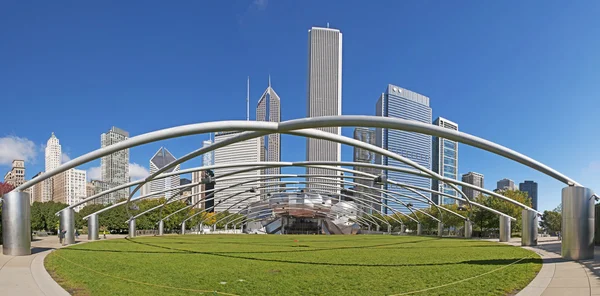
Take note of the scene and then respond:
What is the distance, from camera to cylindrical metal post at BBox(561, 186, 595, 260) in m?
15.0

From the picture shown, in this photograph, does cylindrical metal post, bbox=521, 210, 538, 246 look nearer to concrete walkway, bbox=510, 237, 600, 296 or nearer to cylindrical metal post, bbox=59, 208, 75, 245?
concrete walkway, bbox=510, 237, 600, 296

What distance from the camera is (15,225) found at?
57.6 feet

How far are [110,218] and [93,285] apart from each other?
63.5 metres

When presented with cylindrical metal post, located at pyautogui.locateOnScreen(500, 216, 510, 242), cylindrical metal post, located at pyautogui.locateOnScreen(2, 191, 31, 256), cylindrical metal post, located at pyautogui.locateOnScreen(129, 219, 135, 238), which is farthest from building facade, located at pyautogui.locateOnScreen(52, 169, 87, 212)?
cylindrical metal post, located at pyautogui.locateOnScreen(500, 216, 510, 242)

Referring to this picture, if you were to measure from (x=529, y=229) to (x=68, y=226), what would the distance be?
34353 mm

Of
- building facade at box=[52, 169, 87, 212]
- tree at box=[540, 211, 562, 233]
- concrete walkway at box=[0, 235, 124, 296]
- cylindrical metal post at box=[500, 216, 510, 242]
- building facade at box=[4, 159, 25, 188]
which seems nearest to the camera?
concrete walkway at box=[0, 235, 124, 296]

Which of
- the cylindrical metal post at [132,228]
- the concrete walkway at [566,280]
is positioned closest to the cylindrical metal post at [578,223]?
the concrete walkway at [566,280]

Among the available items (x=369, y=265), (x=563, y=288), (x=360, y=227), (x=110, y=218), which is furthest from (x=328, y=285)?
(x=360, y=227)

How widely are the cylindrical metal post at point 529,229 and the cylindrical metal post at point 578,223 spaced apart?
32.9ft

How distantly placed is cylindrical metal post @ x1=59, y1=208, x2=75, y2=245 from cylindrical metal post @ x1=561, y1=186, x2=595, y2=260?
31725 millimetres

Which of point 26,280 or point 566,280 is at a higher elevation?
point 566,280

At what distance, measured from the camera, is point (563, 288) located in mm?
9484

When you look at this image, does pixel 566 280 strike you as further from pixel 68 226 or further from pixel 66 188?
pixel 66 188

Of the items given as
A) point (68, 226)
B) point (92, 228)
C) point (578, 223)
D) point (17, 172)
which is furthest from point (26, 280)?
point (17, 172)
